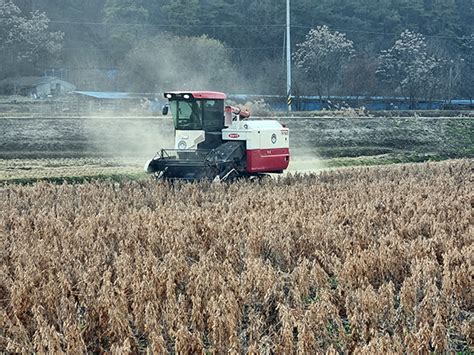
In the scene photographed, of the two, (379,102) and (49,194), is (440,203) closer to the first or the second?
(49,194)

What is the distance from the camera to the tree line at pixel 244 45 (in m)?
66.1

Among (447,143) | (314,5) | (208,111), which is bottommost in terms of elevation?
(447,143)

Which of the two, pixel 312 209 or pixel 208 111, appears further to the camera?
pixel 208 111

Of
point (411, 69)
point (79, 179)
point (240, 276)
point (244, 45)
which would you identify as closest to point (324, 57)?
point (411, 69)

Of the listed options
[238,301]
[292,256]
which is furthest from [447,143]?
[238,301]

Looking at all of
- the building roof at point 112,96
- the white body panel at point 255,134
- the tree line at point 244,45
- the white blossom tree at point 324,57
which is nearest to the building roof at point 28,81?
the tree line at point 244,45

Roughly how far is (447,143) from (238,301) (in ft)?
116

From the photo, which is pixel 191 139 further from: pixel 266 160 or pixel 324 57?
pixel 324 57

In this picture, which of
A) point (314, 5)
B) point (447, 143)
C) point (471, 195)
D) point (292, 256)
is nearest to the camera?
point (292, 256)

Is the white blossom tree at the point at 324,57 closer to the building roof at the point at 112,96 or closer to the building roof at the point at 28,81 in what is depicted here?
the building roof at the point at 112,96

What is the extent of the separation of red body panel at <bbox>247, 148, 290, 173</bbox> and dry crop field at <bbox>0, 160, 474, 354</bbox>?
520 centimetres

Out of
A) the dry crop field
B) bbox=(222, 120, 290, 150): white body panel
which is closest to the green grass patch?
bbox=(222, 120, 290, 150): white body panel

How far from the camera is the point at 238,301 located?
8.45 m

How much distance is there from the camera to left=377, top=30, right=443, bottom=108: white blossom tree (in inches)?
2613
